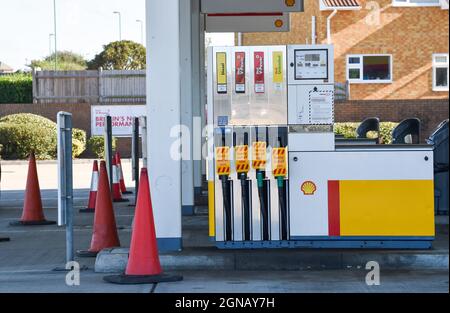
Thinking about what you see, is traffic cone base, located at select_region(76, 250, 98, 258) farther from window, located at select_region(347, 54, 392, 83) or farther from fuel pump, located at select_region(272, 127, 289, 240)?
window, located at select_region(347, 54, 392, 83)

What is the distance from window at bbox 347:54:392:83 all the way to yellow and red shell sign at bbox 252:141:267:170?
2643 cm

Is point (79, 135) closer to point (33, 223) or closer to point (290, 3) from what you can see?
point (290, 3)

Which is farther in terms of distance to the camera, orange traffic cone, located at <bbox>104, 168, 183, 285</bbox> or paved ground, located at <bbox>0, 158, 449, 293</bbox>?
orange traffic cone, located at <bbox>104, 168, 183, 285</bbox>

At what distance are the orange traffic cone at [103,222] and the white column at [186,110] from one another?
128 inches

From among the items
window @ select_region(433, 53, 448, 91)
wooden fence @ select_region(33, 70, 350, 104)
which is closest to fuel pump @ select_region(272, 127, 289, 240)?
window @ select_region(433, 53, 448, 91)

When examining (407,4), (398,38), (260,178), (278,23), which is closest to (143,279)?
(260,178)

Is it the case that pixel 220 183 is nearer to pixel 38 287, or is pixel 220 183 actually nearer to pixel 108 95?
pixel 38 287

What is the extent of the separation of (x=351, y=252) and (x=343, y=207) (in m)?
0.47

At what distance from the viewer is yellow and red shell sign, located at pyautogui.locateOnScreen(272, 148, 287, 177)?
10.2 meters

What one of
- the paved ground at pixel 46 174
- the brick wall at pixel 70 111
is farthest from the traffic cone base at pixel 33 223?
the brick wall at pixel 70 111

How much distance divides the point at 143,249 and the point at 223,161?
1.47 meters

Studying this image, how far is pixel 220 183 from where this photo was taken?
34.1ft

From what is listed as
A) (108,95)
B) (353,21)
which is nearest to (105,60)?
(108,95)

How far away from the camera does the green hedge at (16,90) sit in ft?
136
